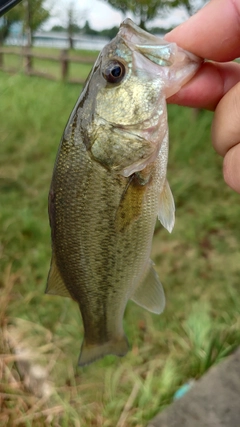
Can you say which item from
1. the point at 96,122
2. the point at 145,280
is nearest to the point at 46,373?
the point at 145,280

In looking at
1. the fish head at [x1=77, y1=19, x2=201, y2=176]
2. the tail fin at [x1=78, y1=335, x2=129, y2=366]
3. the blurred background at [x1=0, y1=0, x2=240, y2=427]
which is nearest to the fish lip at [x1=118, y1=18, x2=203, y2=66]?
the fish head at [x1=77, y1=19, x2=201, y2=176]

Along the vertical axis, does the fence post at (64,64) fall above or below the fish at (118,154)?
below

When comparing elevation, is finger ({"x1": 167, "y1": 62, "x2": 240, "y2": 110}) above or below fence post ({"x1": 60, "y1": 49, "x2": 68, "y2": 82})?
above

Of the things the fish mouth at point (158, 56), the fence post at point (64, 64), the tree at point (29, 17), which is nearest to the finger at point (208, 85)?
the fish mouth at point (158, 56)

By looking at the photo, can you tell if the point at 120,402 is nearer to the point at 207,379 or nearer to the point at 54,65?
the point at 207,379

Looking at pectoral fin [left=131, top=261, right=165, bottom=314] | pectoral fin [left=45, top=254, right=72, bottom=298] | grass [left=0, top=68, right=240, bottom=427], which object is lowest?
grass [left=0, top=68, right=240, bottom=427]

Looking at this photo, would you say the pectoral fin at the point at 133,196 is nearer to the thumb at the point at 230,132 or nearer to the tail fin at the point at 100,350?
the thumb at the point at 230,132

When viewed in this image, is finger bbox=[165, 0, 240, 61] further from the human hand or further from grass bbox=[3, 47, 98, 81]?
grass bbox=[3, 47, 98, 81]

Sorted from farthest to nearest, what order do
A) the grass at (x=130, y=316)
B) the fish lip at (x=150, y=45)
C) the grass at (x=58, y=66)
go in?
the grass at (x=58, y=66) → the grass at (x=130, y=316) → the fish lip at (x=150, y=45)

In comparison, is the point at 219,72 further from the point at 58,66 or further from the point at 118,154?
the point at 58,66
